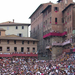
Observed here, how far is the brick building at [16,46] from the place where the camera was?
7294cm

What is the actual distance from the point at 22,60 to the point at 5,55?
5.46 metres

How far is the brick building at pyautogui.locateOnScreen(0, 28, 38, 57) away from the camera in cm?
7294

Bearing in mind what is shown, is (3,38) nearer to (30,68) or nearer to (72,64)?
(30,68)

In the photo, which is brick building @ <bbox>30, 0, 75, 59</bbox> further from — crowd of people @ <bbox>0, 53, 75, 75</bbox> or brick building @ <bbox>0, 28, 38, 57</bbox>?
crowd of people @ <bbox>0, 53, 75, 75</bbox>

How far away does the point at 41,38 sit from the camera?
86750mm

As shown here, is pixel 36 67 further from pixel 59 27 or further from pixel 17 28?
pixel 17 28

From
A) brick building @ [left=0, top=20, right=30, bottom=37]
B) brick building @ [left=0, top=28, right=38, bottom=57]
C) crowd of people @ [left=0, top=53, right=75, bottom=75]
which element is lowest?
crowd of people @ [left=0, top=53, right=75, bottom=75]

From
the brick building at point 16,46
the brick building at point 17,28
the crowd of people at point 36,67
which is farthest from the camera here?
the brick building at point 17,28

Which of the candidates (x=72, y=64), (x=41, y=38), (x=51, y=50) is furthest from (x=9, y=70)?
(x=41, y=38)

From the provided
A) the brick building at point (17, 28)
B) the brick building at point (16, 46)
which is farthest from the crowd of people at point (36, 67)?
the brick building at point (17, 28)

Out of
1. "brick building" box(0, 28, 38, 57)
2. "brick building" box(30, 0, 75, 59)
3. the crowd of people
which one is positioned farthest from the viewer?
"brick building" box(0, 28, 38, 57)

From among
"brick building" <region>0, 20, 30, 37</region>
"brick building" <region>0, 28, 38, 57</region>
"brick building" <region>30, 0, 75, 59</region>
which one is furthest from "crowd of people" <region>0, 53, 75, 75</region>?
"brick building" <region>0, 20, 30, 37</region>

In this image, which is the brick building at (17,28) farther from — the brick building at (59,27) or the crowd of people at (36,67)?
the crowd of people at (36,67)

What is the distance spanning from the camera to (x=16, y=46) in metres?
75.1
